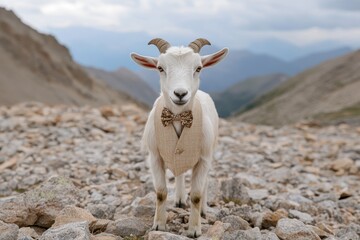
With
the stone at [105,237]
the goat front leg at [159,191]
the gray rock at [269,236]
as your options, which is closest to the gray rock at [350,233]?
the gray rock at [269,236]

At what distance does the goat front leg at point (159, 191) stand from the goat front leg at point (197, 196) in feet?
1.43

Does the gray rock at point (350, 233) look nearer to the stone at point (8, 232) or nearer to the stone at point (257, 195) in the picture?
the stone at point (257, 195)

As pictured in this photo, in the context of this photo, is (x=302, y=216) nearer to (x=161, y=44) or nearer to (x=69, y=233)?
(x=161, y=44)

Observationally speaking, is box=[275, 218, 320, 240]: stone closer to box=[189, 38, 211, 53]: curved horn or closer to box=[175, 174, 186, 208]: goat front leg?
box=[175, 174, 186, 208]: goat front leg

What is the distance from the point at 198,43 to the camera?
25.5 ft

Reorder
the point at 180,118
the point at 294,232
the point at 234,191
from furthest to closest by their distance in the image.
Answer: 1. the point at 234,191
2. the point at 180,118
3. the point at 294,232

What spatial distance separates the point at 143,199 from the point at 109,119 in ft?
44.0

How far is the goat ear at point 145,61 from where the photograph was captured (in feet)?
25.4

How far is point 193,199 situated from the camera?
7766mm

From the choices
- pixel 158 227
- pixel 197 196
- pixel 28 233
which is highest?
pixel 197 196

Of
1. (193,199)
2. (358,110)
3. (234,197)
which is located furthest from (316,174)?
(358,110)

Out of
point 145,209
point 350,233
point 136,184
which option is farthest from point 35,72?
point 350,233

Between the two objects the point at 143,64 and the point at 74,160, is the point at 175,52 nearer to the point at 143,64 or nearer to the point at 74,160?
the point at 143,64

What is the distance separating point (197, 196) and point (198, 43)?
7.91 feet
